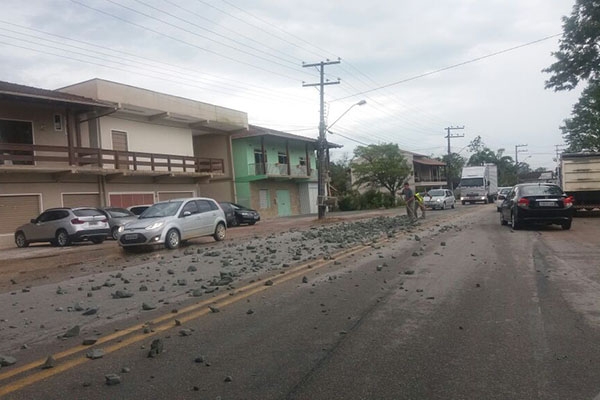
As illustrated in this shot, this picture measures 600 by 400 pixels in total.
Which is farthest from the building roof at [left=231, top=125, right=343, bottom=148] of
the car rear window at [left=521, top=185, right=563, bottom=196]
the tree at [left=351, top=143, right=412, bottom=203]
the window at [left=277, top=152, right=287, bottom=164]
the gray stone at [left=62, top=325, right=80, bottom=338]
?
the gray stone at [left=62, top=325, right=80, bottom=338]

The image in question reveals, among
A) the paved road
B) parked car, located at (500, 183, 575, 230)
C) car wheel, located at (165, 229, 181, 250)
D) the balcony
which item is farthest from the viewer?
the balcony

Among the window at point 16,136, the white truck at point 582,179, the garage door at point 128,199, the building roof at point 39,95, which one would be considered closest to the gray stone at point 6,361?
the building roof at point 39,95

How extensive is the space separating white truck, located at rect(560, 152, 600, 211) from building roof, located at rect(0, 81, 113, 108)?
21702 millimetres

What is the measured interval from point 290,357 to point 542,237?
41.5 ft

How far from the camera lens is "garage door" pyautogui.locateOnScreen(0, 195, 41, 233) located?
920 inches

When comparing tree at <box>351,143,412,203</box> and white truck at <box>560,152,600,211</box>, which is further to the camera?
tree at <box>351,143,412,203</box>

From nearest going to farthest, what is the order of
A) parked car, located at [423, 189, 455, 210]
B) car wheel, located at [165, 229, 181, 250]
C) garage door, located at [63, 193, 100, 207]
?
car wheel, located at [165, 229, 181, 250] < garage door, located at [63, 193, 100, 207] < parked car, located at [423, 189, 455, 210]

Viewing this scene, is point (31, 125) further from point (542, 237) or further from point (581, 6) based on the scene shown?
point (581, 6)

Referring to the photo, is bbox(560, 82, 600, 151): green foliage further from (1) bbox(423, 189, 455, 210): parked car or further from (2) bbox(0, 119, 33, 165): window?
(2) bbox(0, 119, 33, 165): window

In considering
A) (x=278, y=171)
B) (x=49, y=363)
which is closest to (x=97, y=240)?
(x=49, y=363)

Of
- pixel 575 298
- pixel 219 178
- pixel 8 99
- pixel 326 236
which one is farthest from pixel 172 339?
pixel 219 178

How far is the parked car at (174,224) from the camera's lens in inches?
610

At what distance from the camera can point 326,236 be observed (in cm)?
1738

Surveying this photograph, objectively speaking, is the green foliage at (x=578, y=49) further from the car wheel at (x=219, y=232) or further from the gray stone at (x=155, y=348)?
the gray stone at (x=155, y=348)
